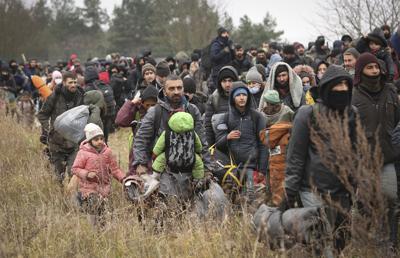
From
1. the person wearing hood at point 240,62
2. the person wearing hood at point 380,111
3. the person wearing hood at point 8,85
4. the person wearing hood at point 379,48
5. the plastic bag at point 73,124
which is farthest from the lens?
the person wearing hood at point 8,85

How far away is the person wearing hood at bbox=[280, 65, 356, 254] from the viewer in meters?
4.54

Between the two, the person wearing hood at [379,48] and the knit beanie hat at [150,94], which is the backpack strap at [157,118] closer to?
the knit beanie hat at [150,94]

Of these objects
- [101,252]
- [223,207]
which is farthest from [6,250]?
[223,207]

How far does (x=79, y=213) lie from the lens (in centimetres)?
620

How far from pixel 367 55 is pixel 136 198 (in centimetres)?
278

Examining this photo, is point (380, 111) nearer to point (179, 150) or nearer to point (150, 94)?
point (179, 150)

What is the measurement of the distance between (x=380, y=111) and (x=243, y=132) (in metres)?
2.00

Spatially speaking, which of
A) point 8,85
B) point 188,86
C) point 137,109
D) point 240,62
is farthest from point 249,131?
point 8,85

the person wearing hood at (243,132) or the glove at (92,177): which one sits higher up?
the person wearing hood at (243,132)

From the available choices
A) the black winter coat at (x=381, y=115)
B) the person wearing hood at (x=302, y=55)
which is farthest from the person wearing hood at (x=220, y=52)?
the black winter coat at (x=381, y=115)

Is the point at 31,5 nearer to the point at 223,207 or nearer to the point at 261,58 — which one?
the point at 261,58

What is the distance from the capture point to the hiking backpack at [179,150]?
6078mm

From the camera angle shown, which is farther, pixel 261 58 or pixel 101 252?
pixel 261 58

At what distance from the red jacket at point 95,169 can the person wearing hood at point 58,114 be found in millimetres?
1435
